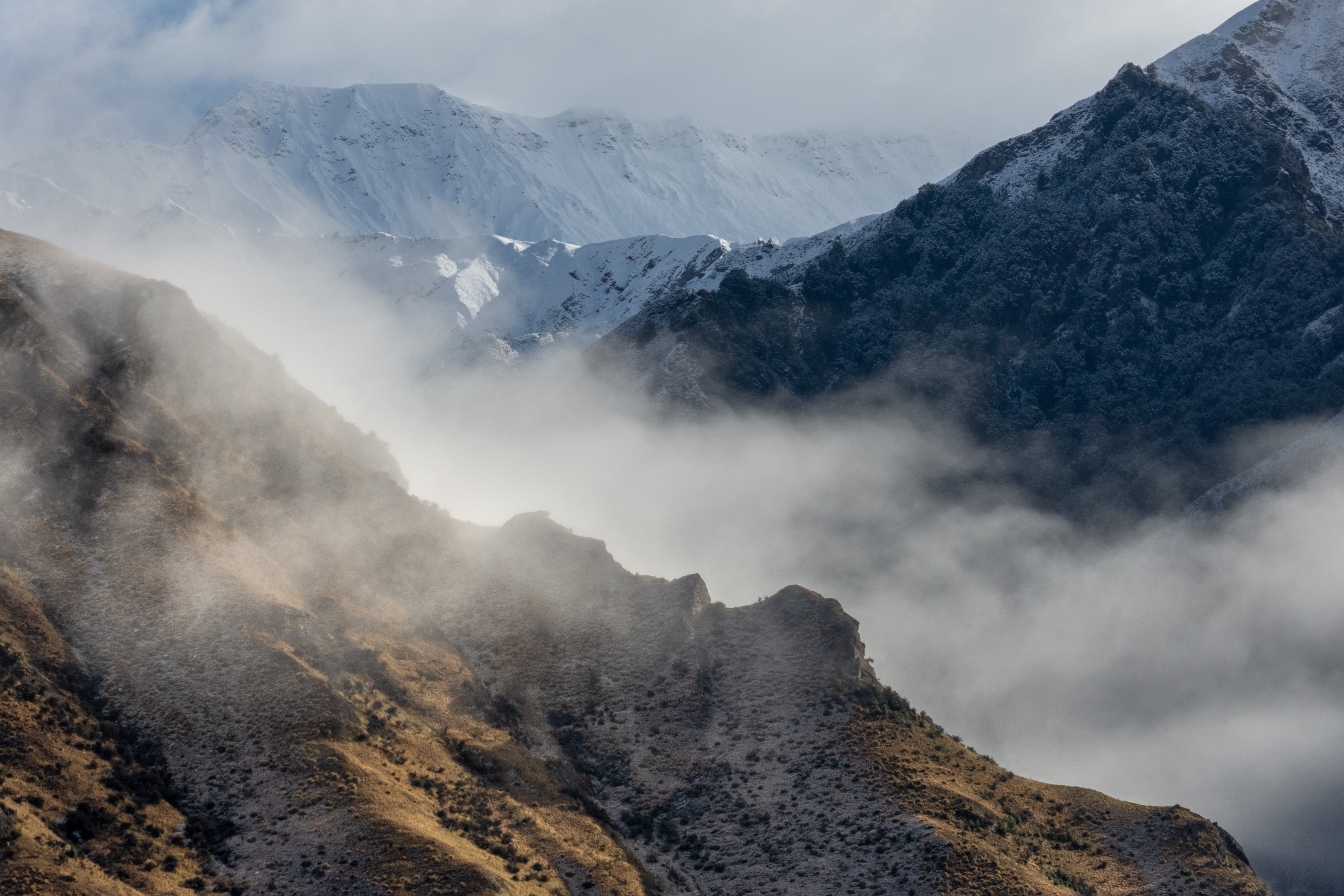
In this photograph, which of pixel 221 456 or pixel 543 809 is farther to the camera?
pixel 221 456

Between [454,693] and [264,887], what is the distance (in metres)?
26.5

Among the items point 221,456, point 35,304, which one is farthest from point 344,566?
point 35,304

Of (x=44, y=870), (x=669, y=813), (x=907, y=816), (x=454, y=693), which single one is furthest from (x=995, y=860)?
(x=44, y=870)

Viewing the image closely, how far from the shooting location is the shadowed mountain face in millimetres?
67375

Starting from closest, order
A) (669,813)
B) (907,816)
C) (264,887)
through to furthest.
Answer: (264,887) < (907,816) < (669,813)

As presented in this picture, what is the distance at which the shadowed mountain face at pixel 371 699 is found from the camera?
67.4 m

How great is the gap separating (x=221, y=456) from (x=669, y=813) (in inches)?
1800

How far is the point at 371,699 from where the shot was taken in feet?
271

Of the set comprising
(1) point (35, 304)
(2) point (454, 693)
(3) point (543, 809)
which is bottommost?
Result: (3) point (543, 809)

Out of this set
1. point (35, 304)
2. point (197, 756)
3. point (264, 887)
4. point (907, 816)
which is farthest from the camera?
point (35, 304)

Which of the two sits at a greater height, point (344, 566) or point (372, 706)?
point (344, 566)

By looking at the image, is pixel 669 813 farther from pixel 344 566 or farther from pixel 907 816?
pixel 344 566

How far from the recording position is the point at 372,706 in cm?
8181

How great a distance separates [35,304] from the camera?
96.5m
